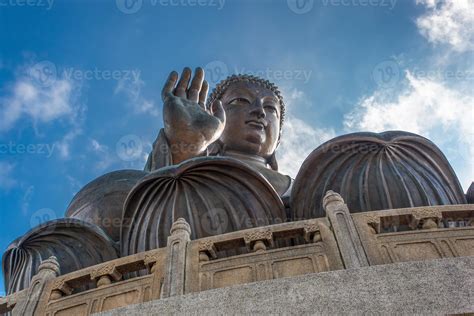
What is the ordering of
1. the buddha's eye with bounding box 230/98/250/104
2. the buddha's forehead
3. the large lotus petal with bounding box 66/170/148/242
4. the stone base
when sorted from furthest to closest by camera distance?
the buddha's forehead < the buddha's eye with bounding box 230/98/250/104 < the large lotus petal with bounding box 66/170/148/242 < the stone base

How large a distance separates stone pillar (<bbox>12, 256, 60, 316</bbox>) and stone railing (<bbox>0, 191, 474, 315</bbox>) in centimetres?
1

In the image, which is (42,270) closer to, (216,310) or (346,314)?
(216,310)

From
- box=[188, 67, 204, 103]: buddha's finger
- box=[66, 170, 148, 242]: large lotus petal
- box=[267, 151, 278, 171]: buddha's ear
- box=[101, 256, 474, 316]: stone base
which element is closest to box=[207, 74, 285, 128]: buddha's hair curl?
box=[267, 151, 278, 171]: buddha's ear

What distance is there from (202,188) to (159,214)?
77cm

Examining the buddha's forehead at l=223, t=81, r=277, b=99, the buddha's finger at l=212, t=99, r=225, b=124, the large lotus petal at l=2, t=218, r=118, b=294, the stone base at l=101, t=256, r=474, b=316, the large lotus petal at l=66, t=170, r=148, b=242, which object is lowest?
the stone base at l=101, t=256, r=474, b=316

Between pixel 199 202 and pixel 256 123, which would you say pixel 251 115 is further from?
pixel 199 202

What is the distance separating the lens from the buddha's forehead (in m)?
14.6

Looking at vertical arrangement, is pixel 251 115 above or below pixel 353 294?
above

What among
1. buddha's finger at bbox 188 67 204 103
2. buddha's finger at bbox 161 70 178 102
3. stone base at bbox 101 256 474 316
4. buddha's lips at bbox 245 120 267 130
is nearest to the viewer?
stone base at bbox 101 256 474 316

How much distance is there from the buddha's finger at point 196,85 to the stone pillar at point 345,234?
6.26 meters

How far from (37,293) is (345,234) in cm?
342

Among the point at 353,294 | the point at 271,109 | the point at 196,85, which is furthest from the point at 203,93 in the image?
the point at 353,294

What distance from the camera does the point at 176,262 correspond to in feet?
18.4

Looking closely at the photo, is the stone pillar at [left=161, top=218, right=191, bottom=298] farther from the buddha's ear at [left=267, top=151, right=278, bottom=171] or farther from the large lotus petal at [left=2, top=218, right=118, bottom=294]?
the buddha's ear at [left=267, top=151, right=278, bottom=171]
